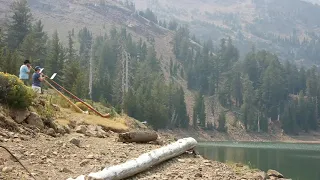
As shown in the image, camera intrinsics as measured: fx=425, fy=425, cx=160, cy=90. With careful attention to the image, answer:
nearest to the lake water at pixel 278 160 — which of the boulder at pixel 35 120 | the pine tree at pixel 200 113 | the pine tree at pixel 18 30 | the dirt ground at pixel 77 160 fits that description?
the dirt ground at pixel 77 160

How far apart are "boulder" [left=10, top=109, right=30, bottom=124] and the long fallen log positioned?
4.04 metres

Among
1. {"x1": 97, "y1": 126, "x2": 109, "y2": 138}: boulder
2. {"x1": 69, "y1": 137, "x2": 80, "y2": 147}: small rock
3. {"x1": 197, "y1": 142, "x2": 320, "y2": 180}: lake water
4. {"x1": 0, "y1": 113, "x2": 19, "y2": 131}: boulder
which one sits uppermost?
{"x1": 0, "y1": 113, "x2": 19, "y2": 131}: boulder

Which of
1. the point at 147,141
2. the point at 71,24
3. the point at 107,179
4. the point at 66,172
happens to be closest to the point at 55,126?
the point at 147,141

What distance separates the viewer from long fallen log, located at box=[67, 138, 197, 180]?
7869 mm

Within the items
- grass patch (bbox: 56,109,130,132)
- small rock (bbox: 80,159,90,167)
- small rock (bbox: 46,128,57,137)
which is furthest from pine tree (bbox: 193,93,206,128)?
small rock (bbox: 80,159,90,167)

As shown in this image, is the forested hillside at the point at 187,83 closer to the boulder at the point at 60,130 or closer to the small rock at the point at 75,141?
the boulder at the point at 60,130

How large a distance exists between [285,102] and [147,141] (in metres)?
137

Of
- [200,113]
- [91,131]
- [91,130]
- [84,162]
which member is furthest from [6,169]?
[200,113]

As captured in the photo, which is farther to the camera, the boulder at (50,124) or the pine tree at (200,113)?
the pine tree at (200,113)

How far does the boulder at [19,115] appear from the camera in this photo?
38.4ft

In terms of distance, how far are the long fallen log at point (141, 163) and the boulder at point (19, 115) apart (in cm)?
404

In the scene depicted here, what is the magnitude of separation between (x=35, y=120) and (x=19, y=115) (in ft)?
1.57

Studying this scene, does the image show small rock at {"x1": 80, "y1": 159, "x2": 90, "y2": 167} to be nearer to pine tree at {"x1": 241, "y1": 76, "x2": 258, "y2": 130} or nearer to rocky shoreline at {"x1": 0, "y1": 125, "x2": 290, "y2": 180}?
rocky shoreline at {"x1": 0, "y1": 125, "x2": 290, "y2": 180}

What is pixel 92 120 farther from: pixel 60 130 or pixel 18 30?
pixel 18 30
